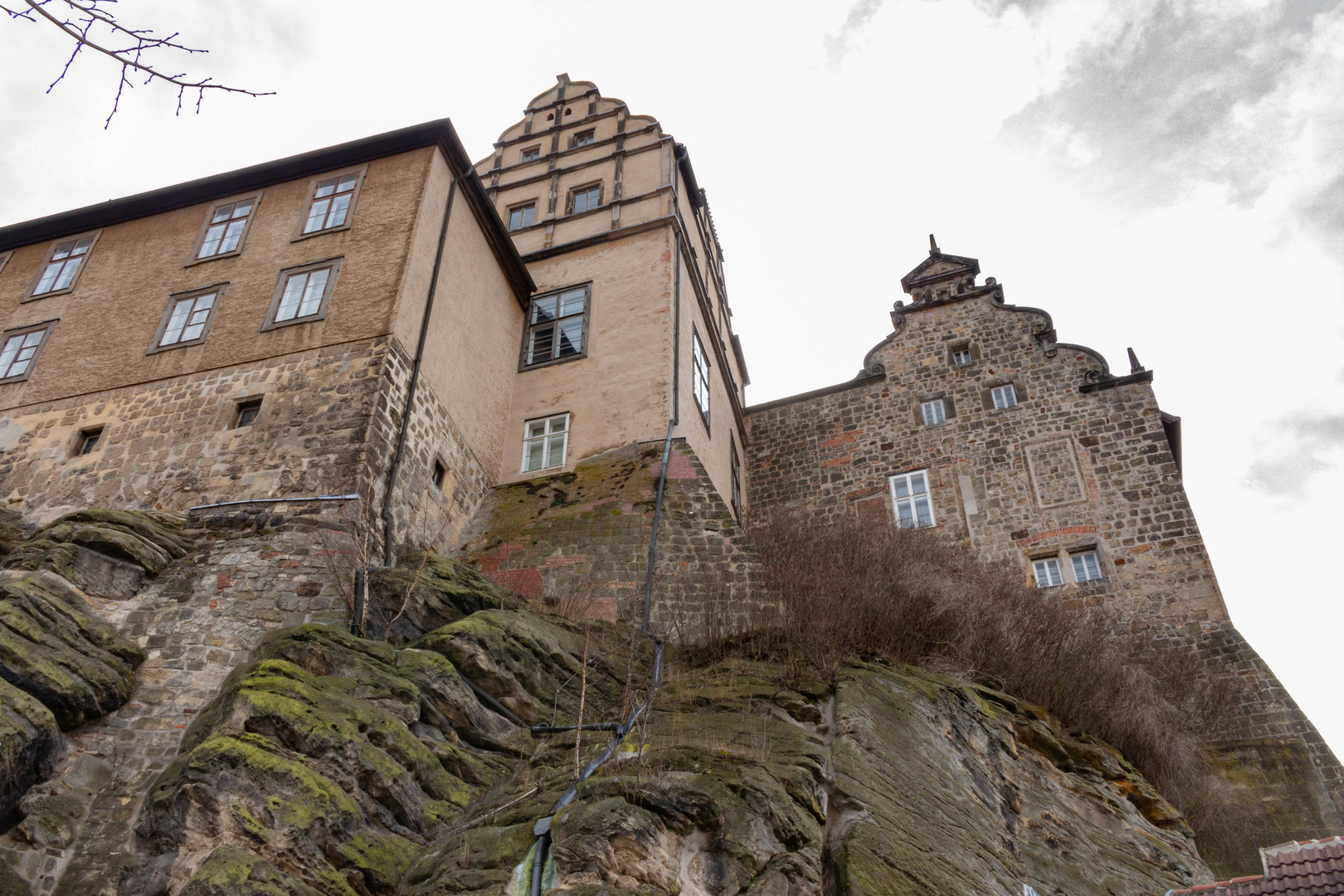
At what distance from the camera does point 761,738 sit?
298 inches

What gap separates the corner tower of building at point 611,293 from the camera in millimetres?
16078

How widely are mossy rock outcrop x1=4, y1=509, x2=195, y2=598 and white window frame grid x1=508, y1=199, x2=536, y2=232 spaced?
11.1 metres

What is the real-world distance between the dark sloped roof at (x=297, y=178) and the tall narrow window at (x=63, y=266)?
30 centimetres

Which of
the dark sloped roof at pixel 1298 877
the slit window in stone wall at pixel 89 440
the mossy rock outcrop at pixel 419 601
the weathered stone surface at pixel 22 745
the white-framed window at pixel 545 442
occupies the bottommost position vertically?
the dark sloped roof at pixel 1298 877

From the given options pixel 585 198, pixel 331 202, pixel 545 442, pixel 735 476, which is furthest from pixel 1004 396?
pixel 331 202

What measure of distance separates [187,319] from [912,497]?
13.4 m

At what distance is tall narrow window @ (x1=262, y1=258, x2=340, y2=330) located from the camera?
14445 mm

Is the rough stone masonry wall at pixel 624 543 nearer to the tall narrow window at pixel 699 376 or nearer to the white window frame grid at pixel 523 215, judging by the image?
the tall narrow window at pixel 699 376

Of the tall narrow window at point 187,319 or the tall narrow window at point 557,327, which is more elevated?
the tall narrow window at point 557,327

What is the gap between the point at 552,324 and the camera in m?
17.9

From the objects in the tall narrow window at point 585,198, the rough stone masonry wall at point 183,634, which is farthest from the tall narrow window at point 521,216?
the rough stone masonry wall at point 183,634

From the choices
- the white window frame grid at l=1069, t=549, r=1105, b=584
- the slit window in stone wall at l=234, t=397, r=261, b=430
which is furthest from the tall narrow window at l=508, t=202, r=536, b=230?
the white window frame grid at l=1069, t=549, r=1105, b=584

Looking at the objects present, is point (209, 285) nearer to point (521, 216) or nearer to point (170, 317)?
point (170, 317)

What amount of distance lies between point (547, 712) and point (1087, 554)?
1185 cm
